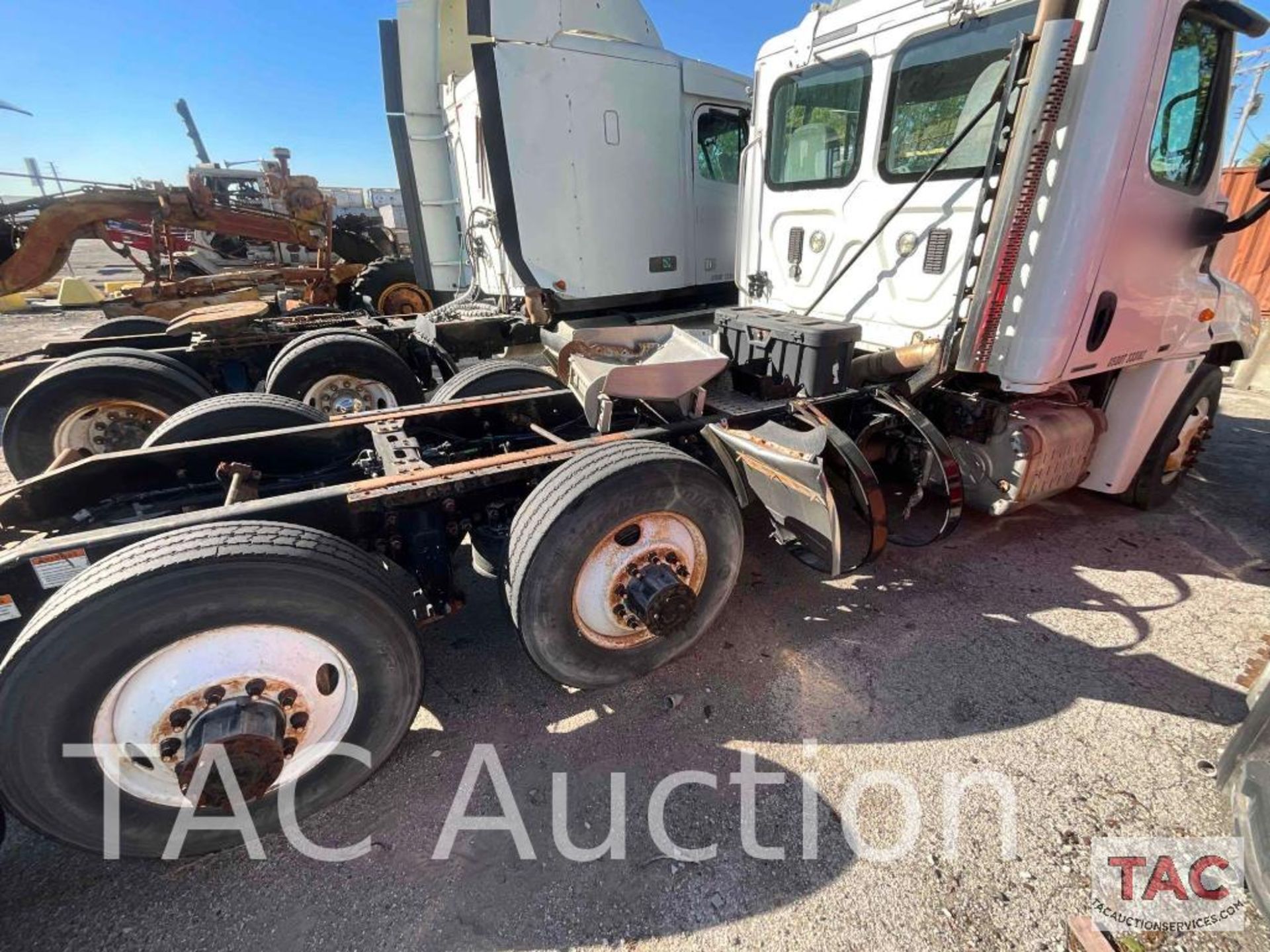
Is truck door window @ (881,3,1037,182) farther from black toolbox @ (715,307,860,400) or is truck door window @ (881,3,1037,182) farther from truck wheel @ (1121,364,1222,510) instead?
truck wheel @ (1121,364,1222,510)

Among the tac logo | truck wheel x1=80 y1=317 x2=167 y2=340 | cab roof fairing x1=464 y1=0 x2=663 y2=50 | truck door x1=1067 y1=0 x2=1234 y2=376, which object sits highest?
cab roof fairing x1=464 y1=0 x2=663 y2=50

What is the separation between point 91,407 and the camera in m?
3.92

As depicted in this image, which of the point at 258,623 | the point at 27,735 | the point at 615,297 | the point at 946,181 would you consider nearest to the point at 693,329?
the point at 615,297

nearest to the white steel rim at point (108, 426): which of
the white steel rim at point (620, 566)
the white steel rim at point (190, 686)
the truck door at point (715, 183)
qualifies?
the white steel rim at point (190, 686)

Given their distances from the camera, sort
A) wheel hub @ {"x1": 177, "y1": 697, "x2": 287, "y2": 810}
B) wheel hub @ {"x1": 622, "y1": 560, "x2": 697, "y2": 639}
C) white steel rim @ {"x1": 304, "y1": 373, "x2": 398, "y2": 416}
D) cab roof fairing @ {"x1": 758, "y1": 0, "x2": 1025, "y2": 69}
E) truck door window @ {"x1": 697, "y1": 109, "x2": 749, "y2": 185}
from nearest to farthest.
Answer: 1. wheel hub @ {"x1": 177, "y1": 697, "x2": 287, "y2": 810}
2. wheel hub @ {"x1": 622, "y1": 560, "x2": 697, "y2": 639}
3. cab roof fairing @ {"x1": 758, "y1": 0, "x2": 1025, "y2": 69}
4. white steel rim @ {"x1": 304, "y1": 373, "x2": 398, "y2": 416}
5. truck door window @ {"x1": 697, "y1": 109, "x2": 749, "y2": 185}

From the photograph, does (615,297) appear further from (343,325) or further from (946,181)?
(946,181)

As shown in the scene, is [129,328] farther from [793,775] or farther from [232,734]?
[793,775]

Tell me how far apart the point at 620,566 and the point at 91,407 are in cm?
401

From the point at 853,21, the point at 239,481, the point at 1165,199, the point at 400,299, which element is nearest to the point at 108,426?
the point at 239,481

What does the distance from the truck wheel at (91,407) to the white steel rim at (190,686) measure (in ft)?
9.41

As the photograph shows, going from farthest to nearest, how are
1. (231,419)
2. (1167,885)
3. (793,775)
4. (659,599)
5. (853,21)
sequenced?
(853,21), (231,419), (659,599), (793,775), (1167,885)

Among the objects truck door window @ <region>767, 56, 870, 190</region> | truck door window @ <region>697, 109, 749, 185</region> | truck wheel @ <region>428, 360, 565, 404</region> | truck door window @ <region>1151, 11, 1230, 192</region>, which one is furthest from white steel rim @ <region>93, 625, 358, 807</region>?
truck door window @ <region>697, 109, 749, 185</region>

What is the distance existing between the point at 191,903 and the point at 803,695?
228cm

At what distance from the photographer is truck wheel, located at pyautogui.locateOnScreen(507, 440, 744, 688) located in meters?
2.23
